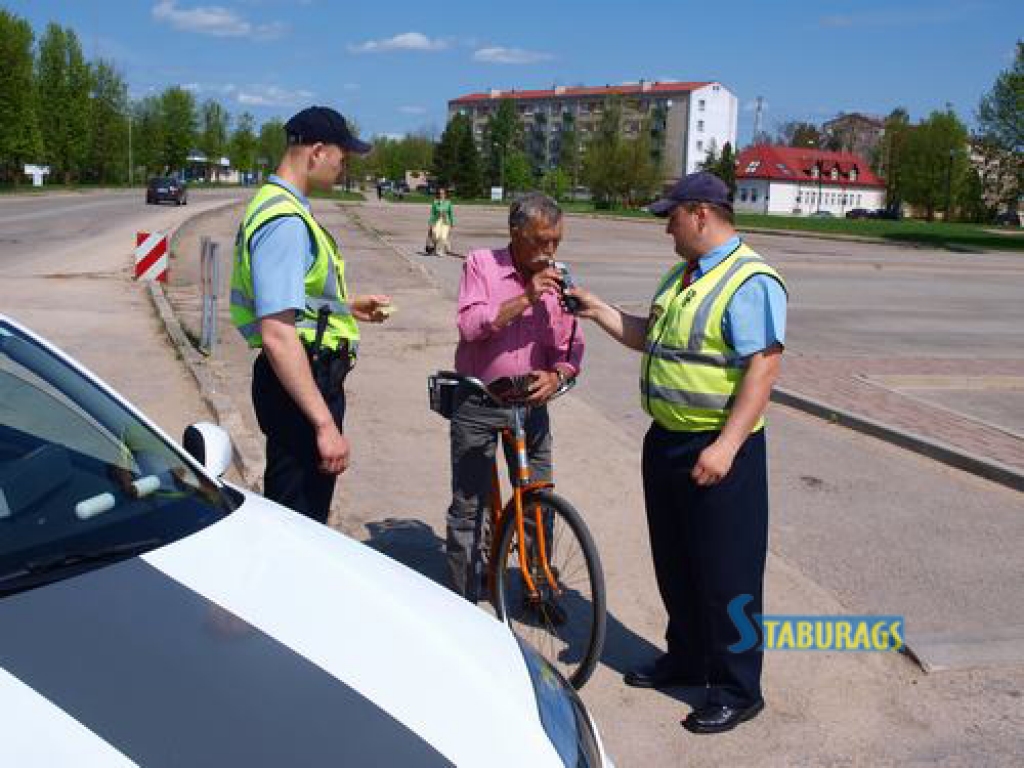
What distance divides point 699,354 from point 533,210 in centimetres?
89

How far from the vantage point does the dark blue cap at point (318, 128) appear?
3541mm

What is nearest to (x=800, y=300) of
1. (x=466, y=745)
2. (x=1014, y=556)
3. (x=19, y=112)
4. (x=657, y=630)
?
(x=1014, y=556)

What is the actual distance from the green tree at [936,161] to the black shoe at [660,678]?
109601 millimetres

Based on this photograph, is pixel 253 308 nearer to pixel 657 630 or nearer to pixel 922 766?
pixel 657 630

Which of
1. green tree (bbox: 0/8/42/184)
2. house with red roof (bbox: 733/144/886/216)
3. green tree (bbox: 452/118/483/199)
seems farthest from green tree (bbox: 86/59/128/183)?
house with red roof (bbox: 733/144/886/216)

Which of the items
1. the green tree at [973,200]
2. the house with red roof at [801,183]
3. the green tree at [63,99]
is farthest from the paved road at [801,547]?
the house with red roof at [801,183]

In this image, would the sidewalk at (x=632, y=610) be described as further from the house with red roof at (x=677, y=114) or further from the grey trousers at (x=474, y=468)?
the house with red roof at (x=677, y=114)

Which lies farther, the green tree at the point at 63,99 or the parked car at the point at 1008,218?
the parked car at the point at 1008,218

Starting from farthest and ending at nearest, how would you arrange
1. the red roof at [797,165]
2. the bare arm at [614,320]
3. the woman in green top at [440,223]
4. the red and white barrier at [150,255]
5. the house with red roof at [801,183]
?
the red roof at [797,165], the house with red roof at [801,183], the woman in green top at [440,223], the red and white barrier at [150,255], the bare arm at [614,320]

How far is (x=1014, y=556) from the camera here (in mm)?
5574

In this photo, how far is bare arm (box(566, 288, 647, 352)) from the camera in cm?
393

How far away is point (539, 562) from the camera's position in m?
4.07

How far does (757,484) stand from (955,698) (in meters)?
1.20

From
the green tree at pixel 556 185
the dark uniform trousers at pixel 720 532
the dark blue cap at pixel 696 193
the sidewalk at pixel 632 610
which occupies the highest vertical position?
the green tree at pixel 556 185
